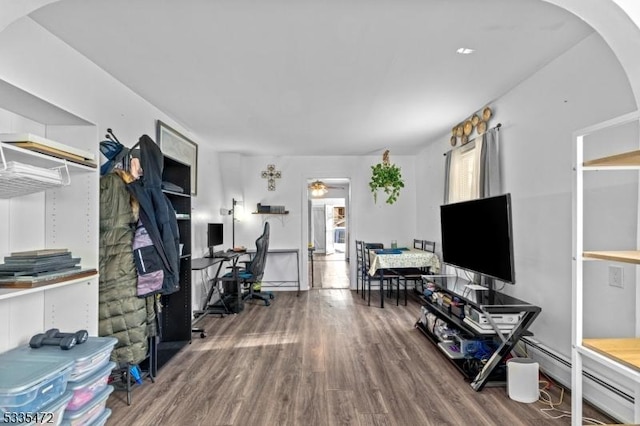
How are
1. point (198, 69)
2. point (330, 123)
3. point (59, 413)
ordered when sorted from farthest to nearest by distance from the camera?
Answer: point (330, 123)
point (198, 69)
point (59, 413)

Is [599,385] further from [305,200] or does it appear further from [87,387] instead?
[305,200]

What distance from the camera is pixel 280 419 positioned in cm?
207

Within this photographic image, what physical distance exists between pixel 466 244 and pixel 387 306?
2.11 metres

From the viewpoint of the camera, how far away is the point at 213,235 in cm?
462

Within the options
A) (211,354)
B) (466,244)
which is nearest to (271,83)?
(466,244)

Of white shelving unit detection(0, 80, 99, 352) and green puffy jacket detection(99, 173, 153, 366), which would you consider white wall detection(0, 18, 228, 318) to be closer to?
white shelving unit detection(0, 80, 99, 352)

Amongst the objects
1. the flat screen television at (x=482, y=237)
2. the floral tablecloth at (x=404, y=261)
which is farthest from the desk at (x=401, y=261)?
the flat screen television at (x=482, y=237)

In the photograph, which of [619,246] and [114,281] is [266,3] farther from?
[619,246]

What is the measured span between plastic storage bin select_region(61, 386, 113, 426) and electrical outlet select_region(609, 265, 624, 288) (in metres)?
3.20

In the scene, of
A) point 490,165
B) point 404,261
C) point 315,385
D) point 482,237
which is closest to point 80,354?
point 315,385

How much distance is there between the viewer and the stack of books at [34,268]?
155 centimetres

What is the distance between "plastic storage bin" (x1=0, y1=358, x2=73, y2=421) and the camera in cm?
133

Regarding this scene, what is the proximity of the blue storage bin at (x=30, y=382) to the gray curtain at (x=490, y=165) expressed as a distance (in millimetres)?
3651

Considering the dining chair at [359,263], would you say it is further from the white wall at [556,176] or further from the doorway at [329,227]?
the doorway at [329,227]
